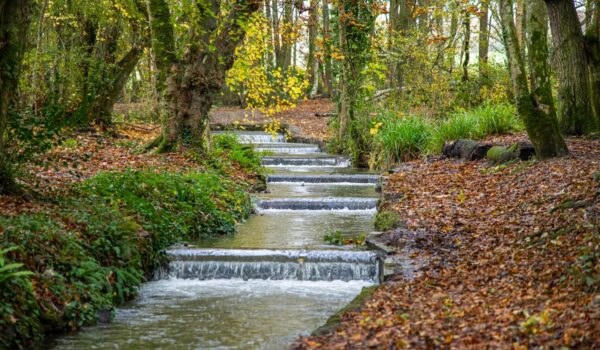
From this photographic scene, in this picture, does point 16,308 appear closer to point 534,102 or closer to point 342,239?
point 342,239

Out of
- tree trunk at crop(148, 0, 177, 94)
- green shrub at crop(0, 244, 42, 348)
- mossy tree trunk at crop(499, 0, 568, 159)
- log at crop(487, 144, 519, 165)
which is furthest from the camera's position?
tree trunk at crop(148, 0, 177, 94)

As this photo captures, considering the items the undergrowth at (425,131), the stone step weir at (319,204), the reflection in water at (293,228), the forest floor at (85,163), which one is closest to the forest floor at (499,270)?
the reflection in water at (293,228)

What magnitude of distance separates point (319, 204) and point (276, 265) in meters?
4.44

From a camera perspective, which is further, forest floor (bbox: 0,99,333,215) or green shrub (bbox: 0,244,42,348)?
forest floor (bbox: 0,99,333,215)

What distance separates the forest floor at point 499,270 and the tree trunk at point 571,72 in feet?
9.97

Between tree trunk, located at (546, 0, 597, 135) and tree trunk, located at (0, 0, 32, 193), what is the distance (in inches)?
406

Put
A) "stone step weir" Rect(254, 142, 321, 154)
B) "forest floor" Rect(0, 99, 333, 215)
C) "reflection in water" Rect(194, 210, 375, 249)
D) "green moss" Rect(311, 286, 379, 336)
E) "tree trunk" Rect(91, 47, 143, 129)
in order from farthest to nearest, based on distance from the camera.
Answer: "stone step weir" Rect(254, 142, 321, 154) < "tree trunk" Rect(91, 47, 143, 129) < "reflection in water" Rect(194, 210, 375, 249) < "forest floor" Rect(0, 99, 333, 215) < "green moss" Rect(311, 286, 379, 336)

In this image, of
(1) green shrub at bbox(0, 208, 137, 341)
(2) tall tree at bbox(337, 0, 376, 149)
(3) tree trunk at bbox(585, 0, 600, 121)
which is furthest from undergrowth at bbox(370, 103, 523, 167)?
(1) green shrub at bbox(0, 208, 137, 341)

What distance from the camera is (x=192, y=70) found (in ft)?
48.7

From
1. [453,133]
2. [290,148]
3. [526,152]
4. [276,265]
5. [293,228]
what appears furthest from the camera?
[290,148]

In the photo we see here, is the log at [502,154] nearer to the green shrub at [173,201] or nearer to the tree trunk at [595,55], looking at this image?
the tree trunk at [595,55]

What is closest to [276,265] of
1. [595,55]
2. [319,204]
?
[319,204]

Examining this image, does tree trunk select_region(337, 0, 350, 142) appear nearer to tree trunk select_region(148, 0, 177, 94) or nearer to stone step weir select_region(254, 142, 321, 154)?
stone step weir select_region(254, 142, 321, 154)

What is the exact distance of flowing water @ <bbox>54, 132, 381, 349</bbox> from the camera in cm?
657
